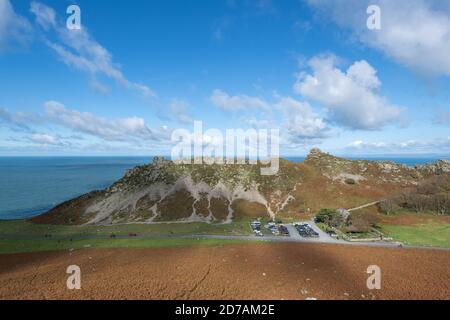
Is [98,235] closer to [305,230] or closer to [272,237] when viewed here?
[272,237]

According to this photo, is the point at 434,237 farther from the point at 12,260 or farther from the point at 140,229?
the point at 12,260

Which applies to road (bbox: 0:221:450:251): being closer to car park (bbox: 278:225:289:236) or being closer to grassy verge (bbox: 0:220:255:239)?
car park (bbox: 278:225:289:236)

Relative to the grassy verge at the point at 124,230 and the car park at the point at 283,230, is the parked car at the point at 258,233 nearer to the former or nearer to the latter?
the grassy verge at the point at 124,230

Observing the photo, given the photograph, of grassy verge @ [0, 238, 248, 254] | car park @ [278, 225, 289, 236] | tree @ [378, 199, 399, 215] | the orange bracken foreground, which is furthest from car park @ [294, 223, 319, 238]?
tree @ [378, 199, 399, 215]
